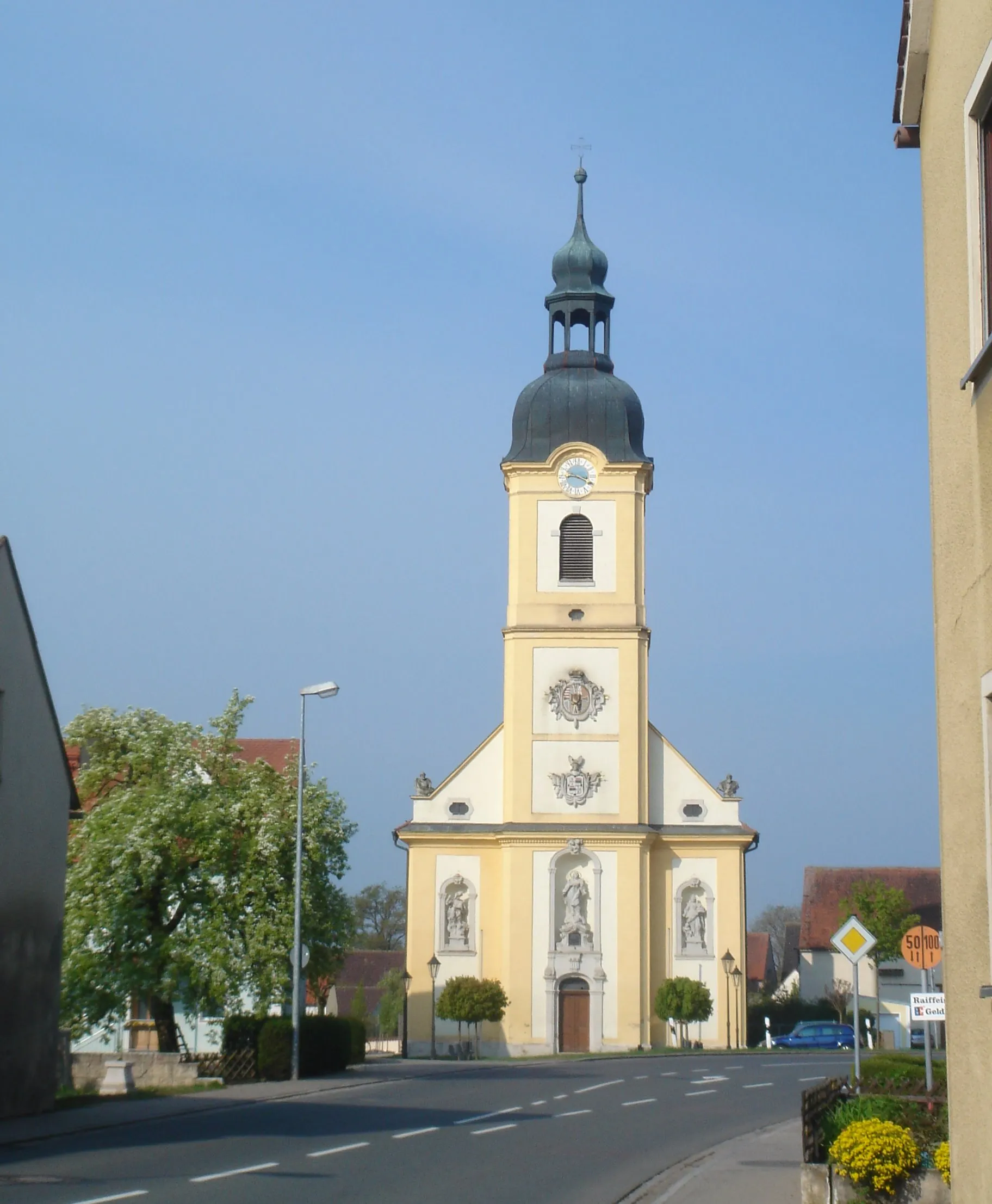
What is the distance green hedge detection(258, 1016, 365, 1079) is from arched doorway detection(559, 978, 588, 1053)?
13264mm

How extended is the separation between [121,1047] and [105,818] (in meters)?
12.5

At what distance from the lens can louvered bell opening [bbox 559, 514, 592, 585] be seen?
55344 mm

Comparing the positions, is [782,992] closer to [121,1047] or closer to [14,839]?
[121,1047]

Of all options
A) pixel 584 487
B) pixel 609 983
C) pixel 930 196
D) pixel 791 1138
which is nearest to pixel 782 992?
pixel 609 983

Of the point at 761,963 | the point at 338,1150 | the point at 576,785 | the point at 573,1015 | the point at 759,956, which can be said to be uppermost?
the point at 576,785

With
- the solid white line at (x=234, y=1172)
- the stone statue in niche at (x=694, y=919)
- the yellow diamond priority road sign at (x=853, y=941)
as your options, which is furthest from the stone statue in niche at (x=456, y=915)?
the solid white line at (x=234, y=1172)

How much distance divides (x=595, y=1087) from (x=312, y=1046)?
22.0 ft

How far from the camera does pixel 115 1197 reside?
12.8 metres

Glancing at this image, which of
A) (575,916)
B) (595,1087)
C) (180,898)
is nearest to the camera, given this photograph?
(595,1087)

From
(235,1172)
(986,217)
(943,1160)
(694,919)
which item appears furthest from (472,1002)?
(986,217)

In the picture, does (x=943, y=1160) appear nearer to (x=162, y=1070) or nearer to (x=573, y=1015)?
(x=162, y=1070)

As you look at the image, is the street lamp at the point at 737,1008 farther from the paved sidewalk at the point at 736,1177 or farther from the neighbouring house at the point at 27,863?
the paved sidewalk at the point at 736,1177

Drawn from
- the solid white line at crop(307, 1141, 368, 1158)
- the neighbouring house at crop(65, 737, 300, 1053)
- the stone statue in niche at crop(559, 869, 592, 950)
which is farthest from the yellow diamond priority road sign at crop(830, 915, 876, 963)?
the stone statue in niche at crop(559, 869, 592, 950)

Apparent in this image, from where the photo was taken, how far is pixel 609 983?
51.6m
